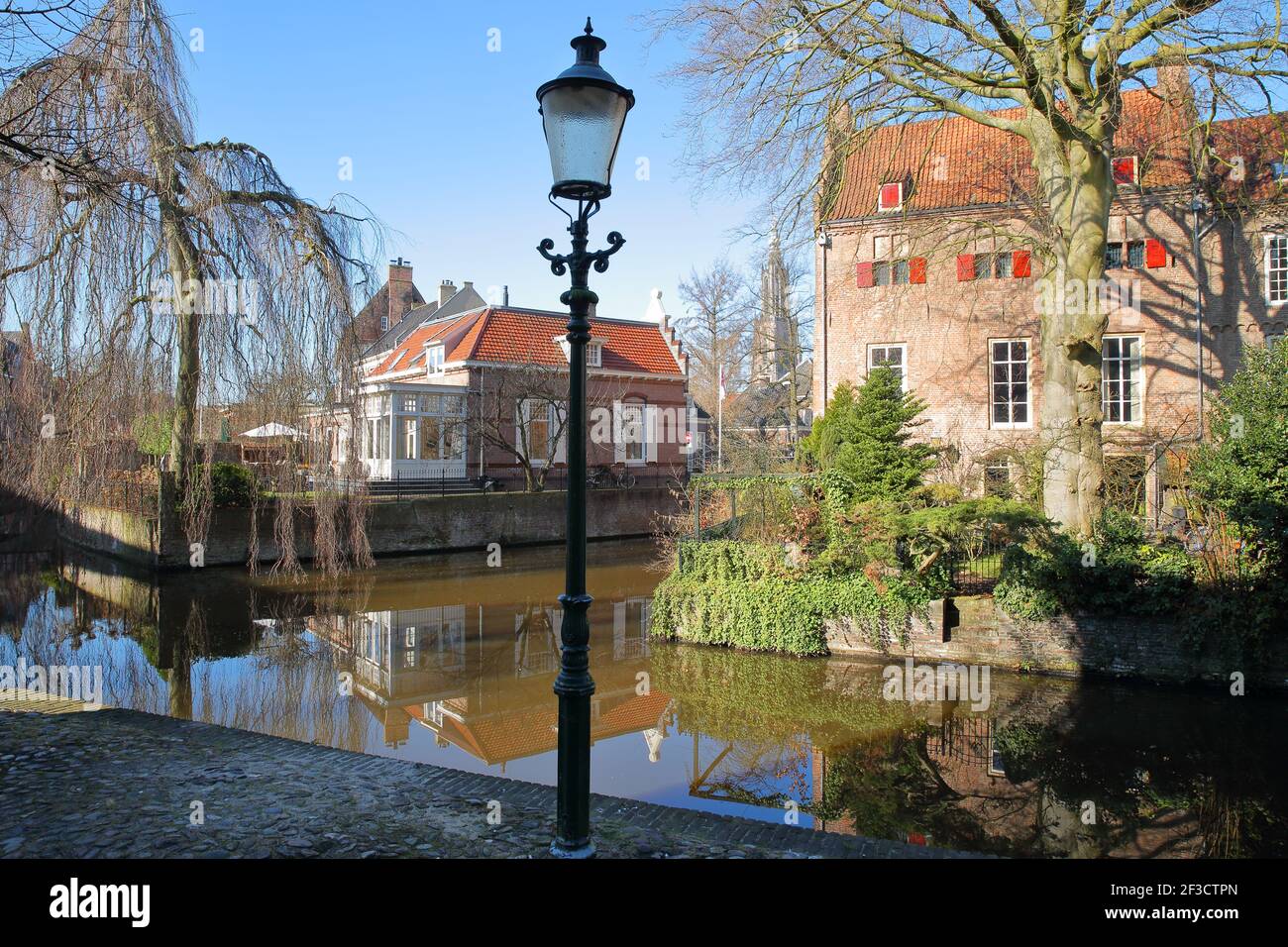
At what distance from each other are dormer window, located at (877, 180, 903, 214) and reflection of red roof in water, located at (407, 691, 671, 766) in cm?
1602

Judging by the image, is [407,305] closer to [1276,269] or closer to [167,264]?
[167,264]

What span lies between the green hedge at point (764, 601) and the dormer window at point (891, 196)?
1291 cm

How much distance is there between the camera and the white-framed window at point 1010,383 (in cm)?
2072

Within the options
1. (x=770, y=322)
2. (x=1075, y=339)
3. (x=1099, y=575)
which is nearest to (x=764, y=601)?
(x=1099, y=575)

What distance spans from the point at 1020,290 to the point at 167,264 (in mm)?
17874

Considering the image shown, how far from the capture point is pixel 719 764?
782 centimetres

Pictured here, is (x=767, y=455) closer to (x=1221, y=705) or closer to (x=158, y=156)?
(x=1221, y=705)

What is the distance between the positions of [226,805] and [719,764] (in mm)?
4213

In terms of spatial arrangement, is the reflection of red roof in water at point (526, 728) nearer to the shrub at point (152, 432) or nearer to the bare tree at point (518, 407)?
the shrub at point (152, 432)

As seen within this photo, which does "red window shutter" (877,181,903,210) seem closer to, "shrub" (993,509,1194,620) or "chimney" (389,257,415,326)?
"shrub" (993,509,1194,620)

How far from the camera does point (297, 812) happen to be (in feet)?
16.3

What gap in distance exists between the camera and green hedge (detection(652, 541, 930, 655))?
11.3m

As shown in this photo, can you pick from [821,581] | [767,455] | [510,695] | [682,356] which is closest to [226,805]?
[510,695]
